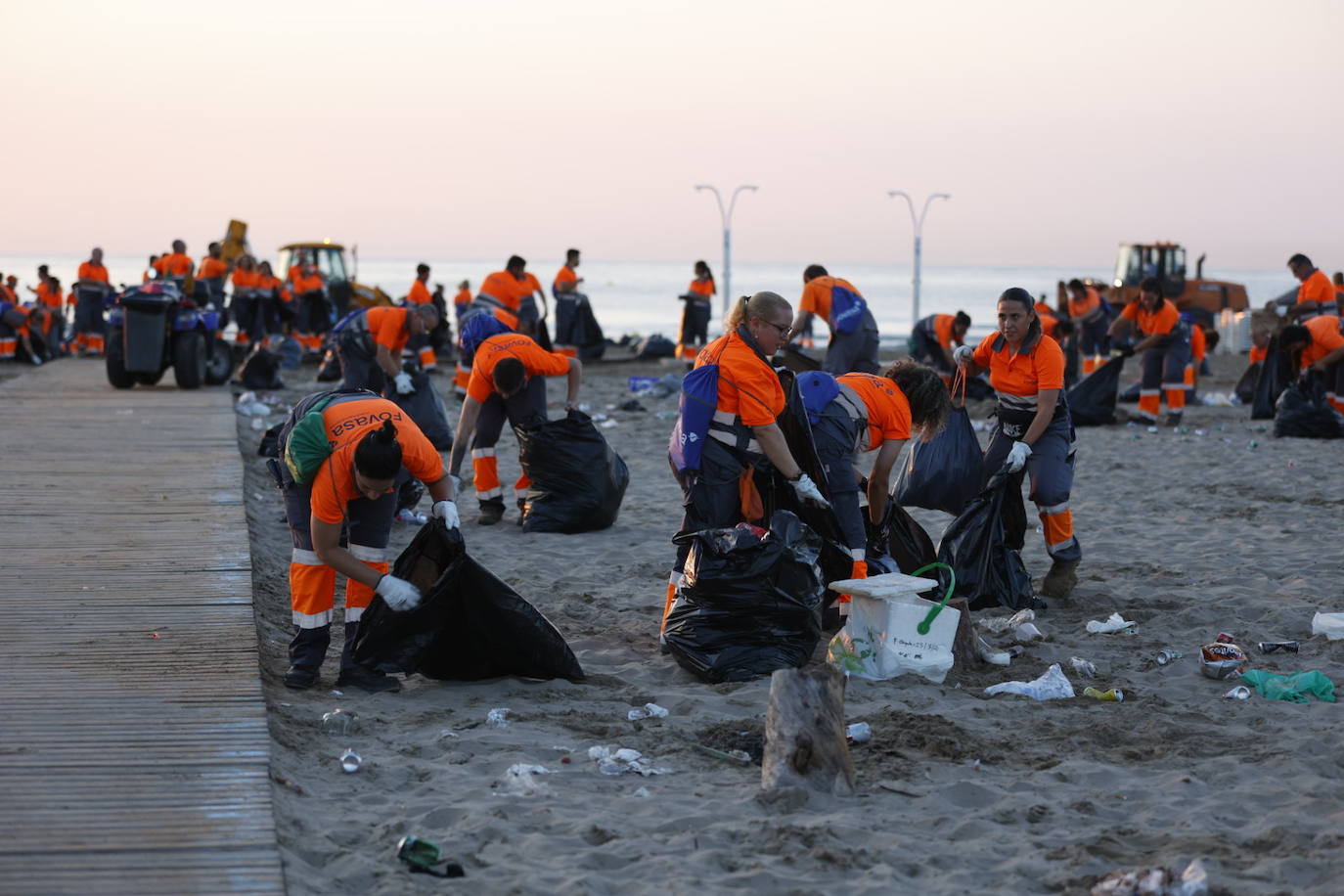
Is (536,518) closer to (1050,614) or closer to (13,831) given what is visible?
(1050,614)

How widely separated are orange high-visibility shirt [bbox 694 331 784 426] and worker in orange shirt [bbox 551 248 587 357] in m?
14.1

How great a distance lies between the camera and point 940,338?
14.9m

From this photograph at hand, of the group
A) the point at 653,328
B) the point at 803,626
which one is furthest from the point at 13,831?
the point at 653,328

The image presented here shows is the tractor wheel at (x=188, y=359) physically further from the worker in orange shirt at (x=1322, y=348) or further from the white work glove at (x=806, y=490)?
the white work glove at (x=806, y=490)

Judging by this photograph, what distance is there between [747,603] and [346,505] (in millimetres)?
1464

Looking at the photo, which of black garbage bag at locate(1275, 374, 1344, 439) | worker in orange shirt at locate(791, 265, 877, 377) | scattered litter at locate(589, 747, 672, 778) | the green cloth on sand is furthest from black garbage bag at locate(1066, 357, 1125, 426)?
scattered litter at locate(589, 747, 672, 778)

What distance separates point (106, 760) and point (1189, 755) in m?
3.21

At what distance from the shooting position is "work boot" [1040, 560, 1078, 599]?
6.38 m

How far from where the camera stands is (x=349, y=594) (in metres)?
5.06

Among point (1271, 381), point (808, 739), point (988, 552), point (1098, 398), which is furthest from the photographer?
point (1271, 381)

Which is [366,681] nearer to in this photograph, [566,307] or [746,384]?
[746,384]

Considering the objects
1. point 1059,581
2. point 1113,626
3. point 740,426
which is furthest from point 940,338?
point 740,426

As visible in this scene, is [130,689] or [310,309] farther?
[310,309]

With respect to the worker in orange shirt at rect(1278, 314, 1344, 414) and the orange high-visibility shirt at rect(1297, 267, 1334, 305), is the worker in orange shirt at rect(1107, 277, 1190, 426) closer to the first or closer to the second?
the worker in orange shirt at rect(1278, 314, 1344, 414)
